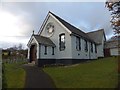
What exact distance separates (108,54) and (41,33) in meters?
22.2

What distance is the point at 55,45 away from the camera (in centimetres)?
3042

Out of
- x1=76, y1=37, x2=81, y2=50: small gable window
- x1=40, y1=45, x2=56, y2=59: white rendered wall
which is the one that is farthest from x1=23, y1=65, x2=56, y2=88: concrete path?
x1=76, y1=37, x2=81, y2=50: small gable window

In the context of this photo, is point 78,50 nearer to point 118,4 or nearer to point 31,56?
point 31,56

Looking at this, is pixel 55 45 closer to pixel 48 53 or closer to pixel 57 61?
pixel 48 53

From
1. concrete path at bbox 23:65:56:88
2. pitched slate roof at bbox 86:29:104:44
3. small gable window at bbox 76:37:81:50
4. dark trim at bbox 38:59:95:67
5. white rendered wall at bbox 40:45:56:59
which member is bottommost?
concrete path at bbox 23:65:56:88

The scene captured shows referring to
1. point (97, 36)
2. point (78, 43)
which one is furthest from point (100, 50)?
point (78, 43)

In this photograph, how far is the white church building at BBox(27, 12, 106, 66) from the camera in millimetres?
27922

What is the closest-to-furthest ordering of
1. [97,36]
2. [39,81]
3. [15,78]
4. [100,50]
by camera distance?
1. [39,81]
2. [15,78]
3. [100,50]
4. [97,36]

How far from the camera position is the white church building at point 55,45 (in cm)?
2792

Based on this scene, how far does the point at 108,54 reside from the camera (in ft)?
155

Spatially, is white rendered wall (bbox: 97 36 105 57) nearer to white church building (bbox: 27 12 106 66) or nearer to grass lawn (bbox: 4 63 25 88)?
white church building (bbox: 27 12 106 66)

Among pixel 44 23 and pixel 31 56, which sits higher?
pixel 44 23

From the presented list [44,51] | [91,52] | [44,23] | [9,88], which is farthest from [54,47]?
[9,88]

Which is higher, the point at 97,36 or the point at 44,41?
the point at 97,36
